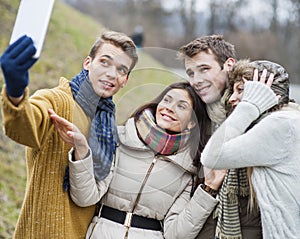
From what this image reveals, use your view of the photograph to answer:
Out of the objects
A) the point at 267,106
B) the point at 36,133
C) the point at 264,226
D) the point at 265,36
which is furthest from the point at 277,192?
the point at 265,36

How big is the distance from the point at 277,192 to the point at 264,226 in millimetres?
165

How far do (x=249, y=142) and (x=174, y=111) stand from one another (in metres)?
0.36

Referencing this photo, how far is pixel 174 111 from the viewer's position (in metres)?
2.41

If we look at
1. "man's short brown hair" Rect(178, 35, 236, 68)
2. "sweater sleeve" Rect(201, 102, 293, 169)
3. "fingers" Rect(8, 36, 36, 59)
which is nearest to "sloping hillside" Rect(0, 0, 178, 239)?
"man's short brown hair" Rect(178, 35, 236, 68)

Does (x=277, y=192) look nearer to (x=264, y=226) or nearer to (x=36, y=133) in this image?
(x=264, y=226)

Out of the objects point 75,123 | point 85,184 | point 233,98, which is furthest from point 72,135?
point 233,98

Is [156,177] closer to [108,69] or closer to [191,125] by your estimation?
[191,125]

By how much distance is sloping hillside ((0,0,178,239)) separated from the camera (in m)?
2.45

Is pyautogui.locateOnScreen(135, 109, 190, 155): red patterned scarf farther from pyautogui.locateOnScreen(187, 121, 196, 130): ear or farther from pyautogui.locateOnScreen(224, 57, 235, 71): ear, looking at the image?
pyautogui.locateOnScreen(224, 57, 235, 71): ear

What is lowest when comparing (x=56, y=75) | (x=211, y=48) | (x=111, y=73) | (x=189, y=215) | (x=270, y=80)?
(x=189, y=215)

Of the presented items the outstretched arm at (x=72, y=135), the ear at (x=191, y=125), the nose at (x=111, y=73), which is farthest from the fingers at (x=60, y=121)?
the ear at (x=191, y=125)

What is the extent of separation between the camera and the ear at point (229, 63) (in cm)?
247

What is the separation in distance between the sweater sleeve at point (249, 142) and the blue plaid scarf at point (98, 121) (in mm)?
435

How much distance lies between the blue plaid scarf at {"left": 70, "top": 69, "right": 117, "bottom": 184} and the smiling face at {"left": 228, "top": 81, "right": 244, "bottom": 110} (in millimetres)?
507
